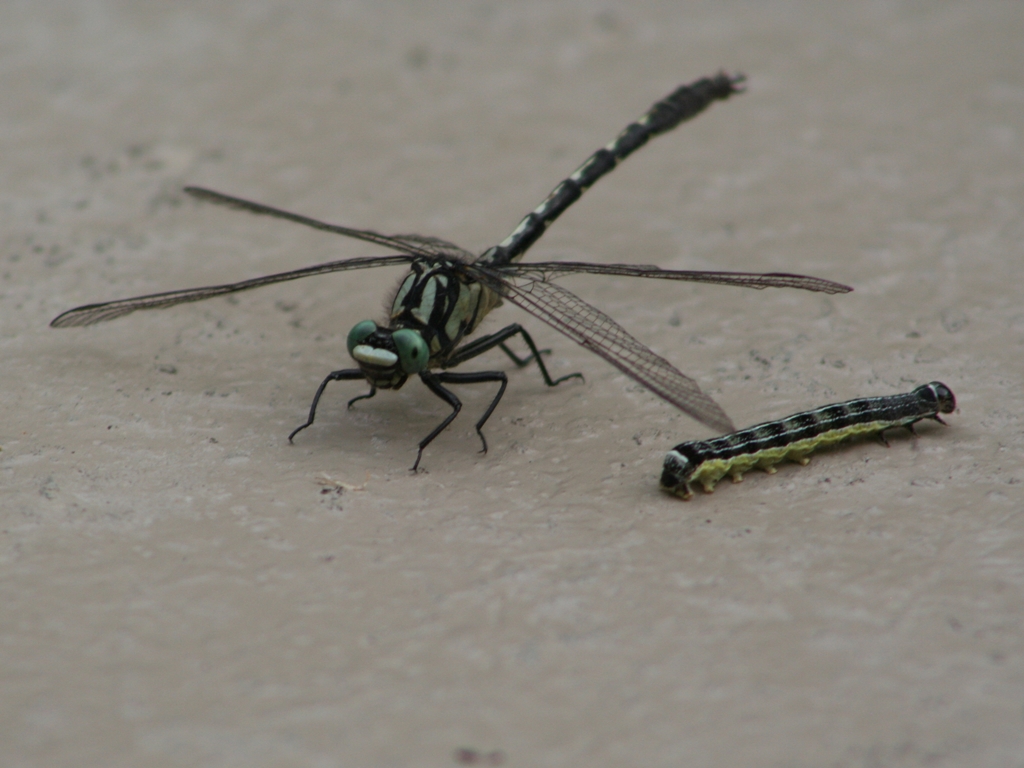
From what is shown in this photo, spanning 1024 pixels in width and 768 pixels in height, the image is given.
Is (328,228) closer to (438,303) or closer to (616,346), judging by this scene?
(438,303)

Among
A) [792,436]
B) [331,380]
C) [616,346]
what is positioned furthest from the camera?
[331,380]

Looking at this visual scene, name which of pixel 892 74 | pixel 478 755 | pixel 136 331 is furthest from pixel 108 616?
pixel 892 74

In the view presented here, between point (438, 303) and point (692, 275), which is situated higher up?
point (692, 275)

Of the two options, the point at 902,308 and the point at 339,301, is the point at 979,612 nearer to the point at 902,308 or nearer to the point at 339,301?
the point at 902,308

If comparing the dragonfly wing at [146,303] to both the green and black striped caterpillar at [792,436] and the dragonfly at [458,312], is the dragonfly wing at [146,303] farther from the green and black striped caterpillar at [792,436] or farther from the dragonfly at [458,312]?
the green and black striped caterpillar at [792,436]

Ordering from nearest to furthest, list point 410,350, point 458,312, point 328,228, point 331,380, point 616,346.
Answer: point 616,346 < point 410,350 < point 331,380 < point 458,312 < point 328,228

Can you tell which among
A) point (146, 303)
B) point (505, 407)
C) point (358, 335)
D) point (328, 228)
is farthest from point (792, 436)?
point (146, 303)

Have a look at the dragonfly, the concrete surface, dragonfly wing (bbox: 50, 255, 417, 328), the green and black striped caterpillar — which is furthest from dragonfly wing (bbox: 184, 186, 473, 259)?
the green and black striped caterpillar
